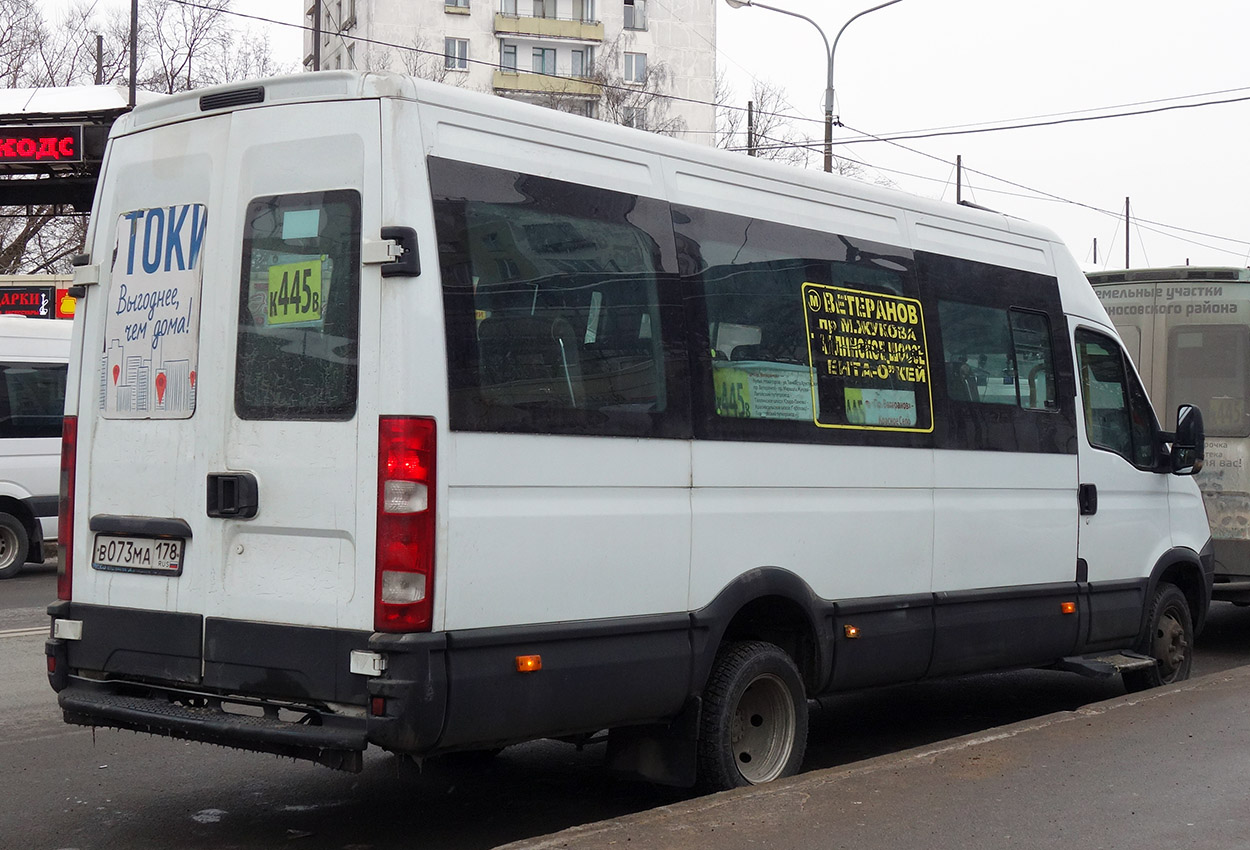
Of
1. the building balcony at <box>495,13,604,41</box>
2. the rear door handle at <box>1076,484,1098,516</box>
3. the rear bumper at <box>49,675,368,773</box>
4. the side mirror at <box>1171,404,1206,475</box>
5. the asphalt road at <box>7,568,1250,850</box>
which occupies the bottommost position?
the asphalt road at <box>7,568,1250,850</box>

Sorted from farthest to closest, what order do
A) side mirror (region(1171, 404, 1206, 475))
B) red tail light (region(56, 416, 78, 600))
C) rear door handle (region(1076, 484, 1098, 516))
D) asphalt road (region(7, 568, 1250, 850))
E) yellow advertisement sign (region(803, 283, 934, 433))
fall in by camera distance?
side mirror (region(1171, 404, 1206, 475)) < rear door handle (region(1076, 484, 1098, 516)) < yellow advertisement sign (region(803, 283, 934, 433)) < asphalt road (region(7, 568, 1250, 850)) < red tail light (region(56, 416, 78, 600))

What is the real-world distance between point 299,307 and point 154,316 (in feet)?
2.54

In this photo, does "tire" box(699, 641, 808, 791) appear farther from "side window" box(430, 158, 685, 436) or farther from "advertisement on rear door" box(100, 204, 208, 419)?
"advertisement on rear door" box(100, 204, 208, 419)

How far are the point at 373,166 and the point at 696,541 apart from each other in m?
1.95

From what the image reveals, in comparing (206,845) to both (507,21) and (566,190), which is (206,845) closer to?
(566,190)

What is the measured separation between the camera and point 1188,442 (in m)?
8.44

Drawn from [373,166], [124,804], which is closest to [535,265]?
[373,166]

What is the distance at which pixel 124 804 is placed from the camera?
629cm

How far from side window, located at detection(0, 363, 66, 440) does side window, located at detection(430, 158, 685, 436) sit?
11528 millimetres

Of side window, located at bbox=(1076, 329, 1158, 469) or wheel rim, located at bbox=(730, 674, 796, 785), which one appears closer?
wheel rim, located at bbox=(730, 674, 796, 785)

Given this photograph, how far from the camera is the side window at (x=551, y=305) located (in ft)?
16.5

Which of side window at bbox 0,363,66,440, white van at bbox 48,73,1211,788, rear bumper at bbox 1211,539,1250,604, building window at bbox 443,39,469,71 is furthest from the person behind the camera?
building window at bbox 443,39,469,71

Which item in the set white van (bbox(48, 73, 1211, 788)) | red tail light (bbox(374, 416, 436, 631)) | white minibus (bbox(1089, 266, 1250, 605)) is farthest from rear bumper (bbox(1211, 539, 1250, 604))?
red tail light (bbox(374, 416, 436, 631))

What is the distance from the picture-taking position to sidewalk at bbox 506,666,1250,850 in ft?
16.6
